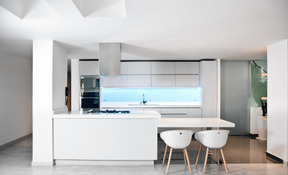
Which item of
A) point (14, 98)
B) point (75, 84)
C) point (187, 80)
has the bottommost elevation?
point (14, 98)

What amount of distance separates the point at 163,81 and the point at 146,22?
12.8 ft

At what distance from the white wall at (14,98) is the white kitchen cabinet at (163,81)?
3.85 meters

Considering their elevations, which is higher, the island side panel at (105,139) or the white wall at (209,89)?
the white wall at (209,89)

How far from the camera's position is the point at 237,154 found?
16.3ft

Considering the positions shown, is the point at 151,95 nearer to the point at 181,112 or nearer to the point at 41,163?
the point at 181,112

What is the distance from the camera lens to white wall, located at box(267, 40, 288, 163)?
424 cm

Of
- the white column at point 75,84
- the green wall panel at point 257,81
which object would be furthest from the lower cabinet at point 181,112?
the white column at point 75,84

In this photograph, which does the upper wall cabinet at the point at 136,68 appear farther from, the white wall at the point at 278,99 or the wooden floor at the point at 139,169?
the white wall at the point at 278,99

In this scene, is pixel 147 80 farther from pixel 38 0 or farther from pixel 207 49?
pixel 38 0

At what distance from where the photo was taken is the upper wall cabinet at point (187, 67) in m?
6.91

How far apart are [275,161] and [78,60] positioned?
18.5 feet

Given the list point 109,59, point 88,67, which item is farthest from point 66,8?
point 88,67

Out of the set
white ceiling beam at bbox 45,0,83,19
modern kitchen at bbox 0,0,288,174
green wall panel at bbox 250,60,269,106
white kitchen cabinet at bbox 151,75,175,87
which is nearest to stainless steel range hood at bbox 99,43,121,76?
modern kitchen at bbox 0,0,288,174

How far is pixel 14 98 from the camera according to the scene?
6152mm
